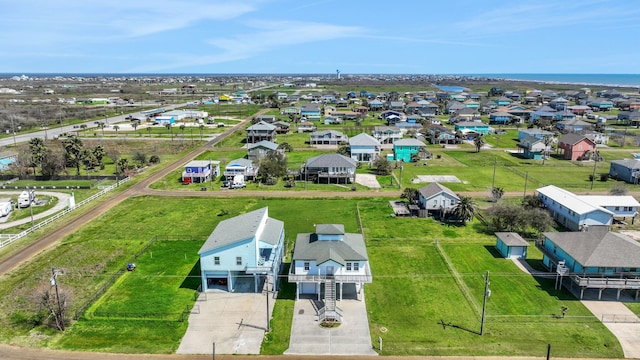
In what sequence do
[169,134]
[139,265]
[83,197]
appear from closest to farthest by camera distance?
1. [139,265]
2. [83,197]
3. [169,134]

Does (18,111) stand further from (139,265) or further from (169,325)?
(169,325)

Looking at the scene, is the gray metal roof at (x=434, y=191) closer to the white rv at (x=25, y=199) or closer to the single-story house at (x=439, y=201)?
the single-story house at (x=439, y=201)

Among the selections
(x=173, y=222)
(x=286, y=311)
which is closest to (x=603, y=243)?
(x=286, y=311)

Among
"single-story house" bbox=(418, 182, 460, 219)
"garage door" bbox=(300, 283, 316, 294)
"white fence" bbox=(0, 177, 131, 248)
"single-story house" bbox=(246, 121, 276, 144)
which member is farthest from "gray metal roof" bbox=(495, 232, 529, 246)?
"single-story house" bbox=(246, 121, 276, 144)

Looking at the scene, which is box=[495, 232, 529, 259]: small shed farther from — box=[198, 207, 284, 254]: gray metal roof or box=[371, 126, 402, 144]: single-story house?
box=[371, 126, 402, 144]: single-story house

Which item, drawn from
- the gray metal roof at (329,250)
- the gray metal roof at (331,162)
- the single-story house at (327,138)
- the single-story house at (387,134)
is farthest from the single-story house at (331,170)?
the single-story house at (387,134)

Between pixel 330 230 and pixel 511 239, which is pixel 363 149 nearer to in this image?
pixel 511 239
